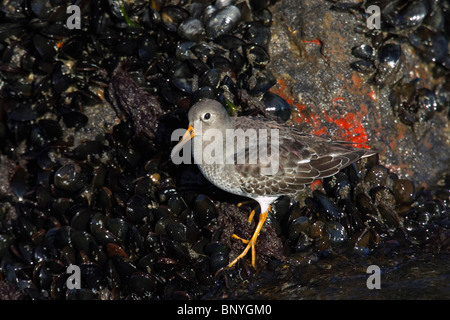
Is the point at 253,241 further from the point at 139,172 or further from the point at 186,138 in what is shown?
the point at 139,172

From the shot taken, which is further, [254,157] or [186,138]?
[186,138]

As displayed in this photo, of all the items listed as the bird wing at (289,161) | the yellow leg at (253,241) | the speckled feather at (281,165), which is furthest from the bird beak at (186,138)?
the yellow leg at (253,241)

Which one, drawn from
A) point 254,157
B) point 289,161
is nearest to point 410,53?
point 289,161

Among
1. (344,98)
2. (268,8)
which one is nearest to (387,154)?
(344,98)

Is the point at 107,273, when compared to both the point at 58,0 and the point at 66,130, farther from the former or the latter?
the point at 58,0

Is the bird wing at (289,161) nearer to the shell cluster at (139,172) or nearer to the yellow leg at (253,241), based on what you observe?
the yellow leg at (253,241)

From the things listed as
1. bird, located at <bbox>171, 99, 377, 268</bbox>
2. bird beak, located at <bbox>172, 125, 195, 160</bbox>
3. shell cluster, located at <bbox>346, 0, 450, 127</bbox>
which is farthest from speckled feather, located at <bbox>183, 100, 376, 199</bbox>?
shell cluster, located at <bbox>346, 0, 450, 127</bbox>
